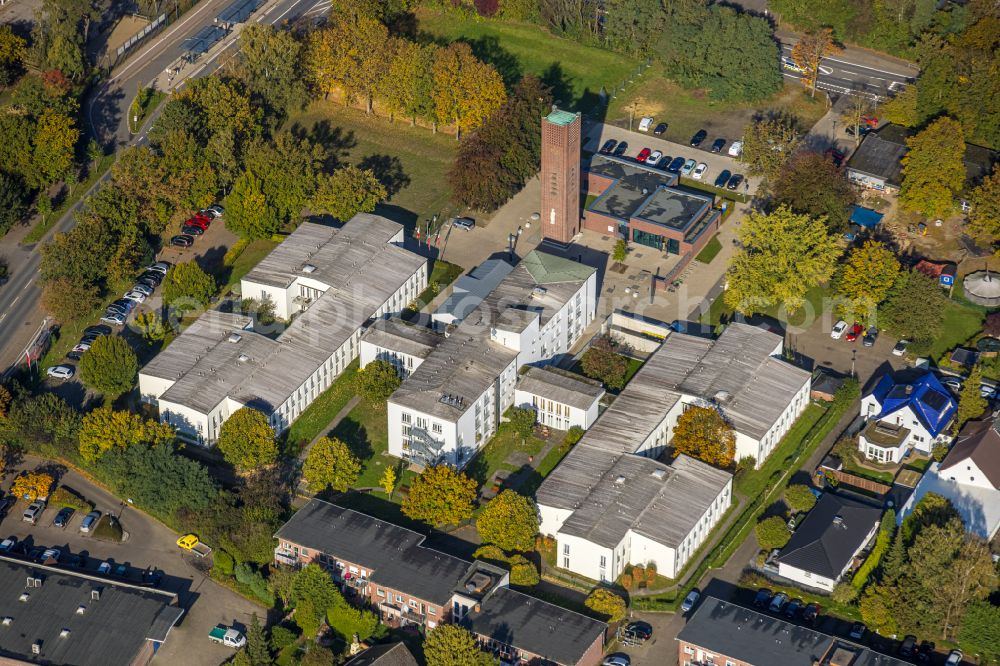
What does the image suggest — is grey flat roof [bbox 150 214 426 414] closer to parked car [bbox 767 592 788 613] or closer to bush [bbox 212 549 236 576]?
bush [bbox 212 549 236 576]

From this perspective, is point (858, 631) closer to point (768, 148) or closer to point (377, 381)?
point (377, 381)

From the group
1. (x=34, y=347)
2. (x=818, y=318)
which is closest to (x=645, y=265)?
(x=818, y=318)

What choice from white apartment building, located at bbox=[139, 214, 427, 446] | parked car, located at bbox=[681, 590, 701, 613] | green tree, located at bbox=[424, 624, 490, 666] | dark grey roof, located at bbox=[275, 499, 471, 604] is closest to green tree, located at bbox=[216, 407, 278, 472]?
Answer: white apartment building, located at bbox=[139, 214, 427, 446]

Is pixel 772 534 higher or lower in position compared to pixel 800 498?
lower

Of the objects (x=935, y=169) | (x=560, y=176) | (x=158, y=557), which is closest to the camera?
(x=158, y=557)

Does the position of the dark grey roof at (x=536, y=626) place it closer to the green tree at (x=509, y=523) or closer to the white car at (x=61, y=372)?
the green tree at (x=509, y=523)

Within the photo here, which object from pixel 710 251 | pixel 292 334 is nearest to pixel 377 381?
pixel 292 334
